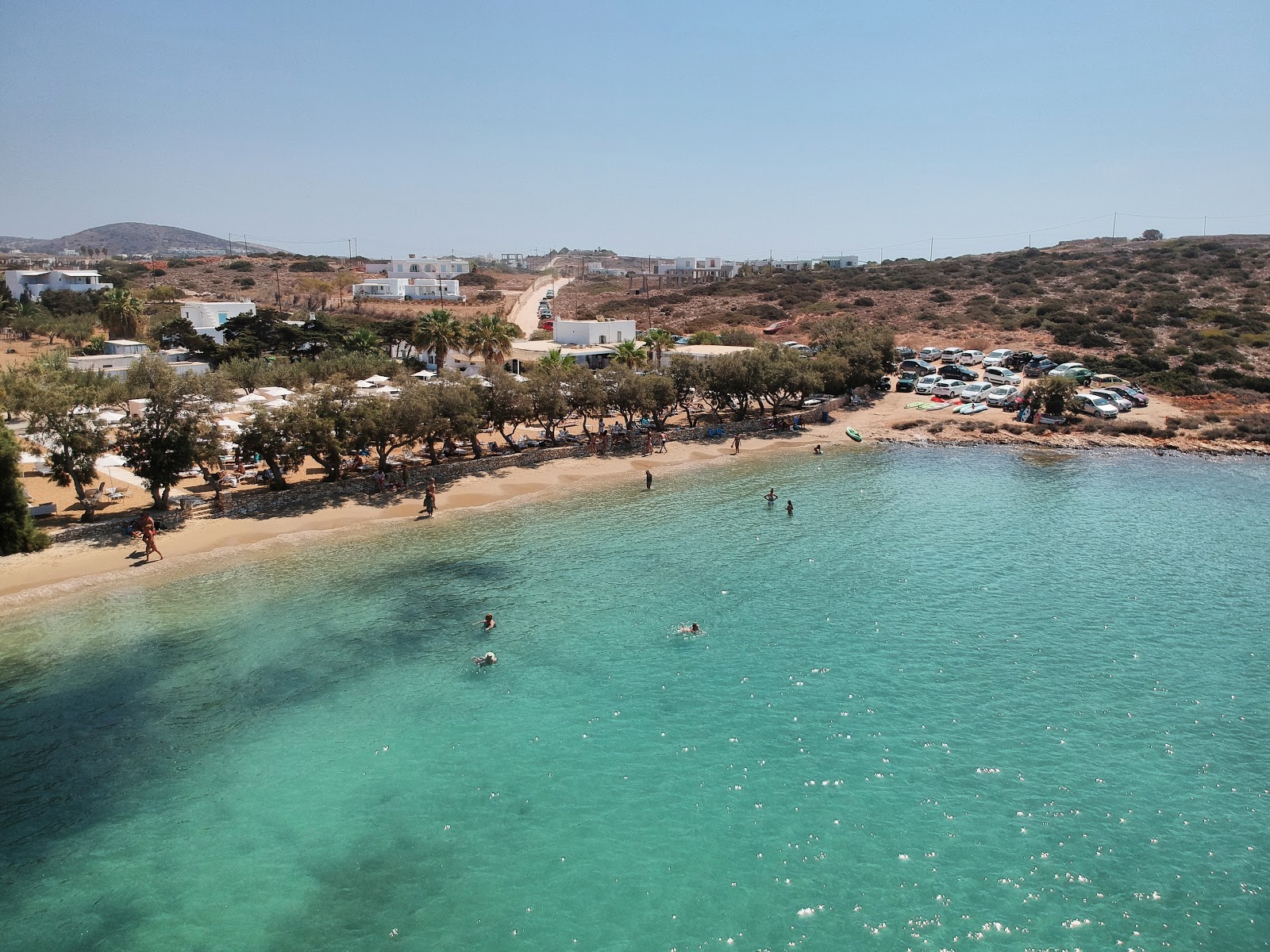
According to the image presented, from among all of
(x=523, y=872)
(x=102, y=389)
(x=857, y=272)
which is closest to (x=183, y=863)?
(x=523, y=872)

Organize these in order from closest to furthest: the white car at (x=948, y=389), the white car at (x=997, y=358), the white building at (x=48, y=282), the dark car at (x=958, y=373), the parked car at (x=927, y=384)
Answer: the white car at (x=948, y=389)
the parked car at (x=927, y=384)
the dark car at (x=958, y=373)
the white car at (x=997, y=358)
the white building at (x=48, y=282)

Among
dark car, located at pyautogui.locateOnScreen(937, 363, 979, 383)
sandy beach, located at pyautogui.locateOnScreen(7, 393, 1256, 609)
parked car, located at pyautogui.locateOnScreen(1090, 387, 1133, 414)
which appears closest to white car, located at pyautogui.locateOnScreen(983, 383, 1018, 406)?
sandy beach, located at pyautogui.locateOnScreen(7, 393, 1256, 609)

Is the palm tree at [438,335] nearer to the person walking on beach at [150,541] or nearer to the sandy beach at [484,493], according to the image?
the sandy beach at [484,493]

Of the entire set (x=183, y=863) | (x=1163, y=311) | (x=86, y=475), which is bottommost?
(x=183, y=863)

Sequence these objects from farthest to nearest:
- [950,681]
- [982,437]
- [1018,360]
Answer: [1018,360], [982,437], [950,681]

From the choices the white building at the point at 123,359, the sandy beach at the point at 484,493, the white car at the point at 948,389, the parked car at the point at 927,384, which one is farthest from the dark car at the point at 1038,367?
the white building at the point at 123,359

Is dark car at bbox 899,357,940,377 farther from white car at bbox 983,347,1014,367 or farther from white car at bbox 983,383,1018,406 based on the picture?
white car at bbox 983,383,1018,406

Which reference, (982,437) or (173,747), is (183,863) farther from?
(982,437)

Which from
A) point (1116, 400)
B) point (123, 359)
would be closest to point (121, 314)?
point (123, 359)
